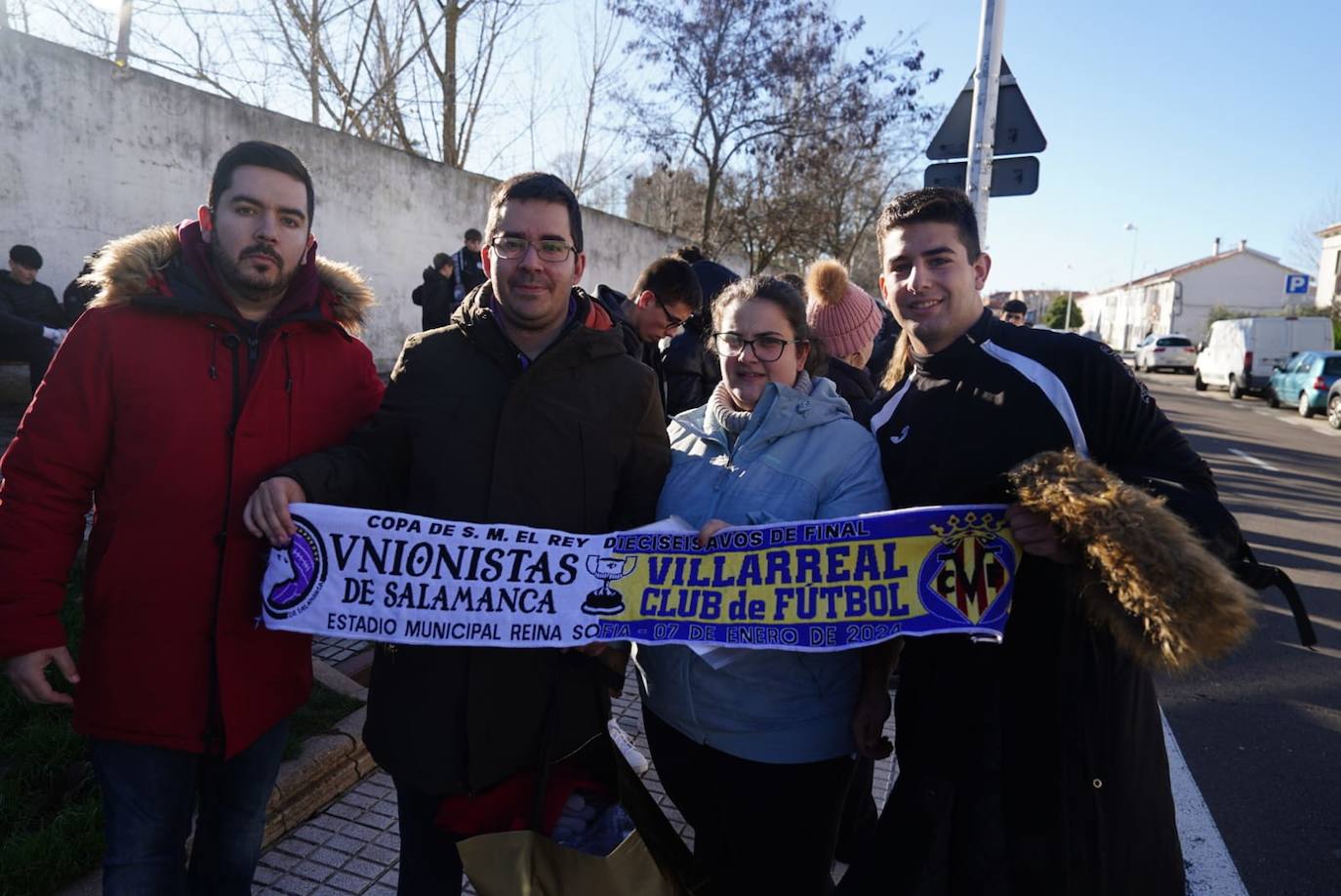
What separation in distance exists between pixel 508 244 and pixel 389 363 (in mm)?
11575

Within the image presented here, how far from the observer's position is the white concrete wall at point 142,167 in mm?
7875

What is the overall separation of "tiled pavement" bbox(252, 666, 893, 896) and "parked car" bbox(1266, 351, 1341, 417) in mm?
23151

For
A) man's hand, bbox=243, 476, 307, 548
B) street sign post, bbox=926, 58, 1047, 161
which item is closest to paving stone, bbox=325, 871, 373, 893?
man's hand, bbox=243, 476, 307, 548

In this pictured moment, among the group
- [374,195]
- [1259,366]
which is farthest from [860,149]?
[374,195]

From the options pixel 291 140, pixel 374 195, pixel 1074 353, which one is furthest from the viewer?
pixel 374 195

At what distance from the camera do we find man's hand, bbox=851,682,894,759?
7.23 feet

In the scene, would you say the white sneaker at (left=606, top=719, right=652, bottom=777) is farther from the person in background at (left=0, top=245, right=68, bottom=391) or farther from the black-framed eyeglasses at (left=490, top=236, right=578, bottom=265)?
the person in background at (left=0, top=245, right=68, bottom=391)

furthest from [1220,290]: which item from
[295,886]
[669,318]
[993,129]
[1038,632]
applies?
[295,886]

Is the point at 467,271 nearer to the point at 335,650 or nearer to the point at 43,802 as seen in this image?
the point at 335,650

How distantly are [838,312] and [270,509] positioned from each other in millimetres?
3414

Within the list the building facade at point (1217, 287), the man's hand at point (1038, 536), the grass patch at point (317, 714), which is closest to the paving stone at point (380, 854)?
the grass patch at point (317, 714)

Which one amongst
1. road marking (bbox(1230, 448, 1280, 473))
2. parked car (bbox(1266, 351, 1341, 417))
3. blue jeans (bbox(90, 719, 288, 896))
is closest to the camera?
blue jeans (bbox(90, 719, 288, 896))

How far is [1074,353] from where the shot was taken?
2.10 metres

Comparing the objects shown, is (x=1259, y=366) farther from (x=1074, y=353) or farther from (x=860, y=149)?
(x=1074, y=353)
